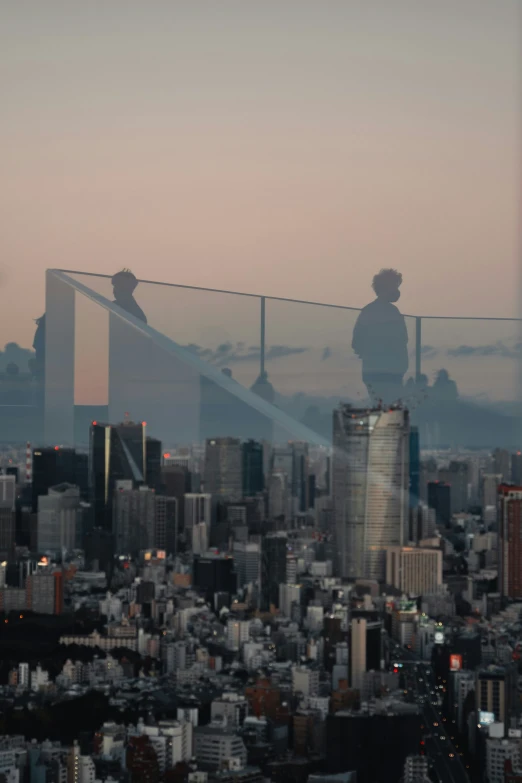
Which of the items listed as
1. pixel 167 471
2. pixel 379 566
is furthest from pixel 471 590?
pixel 167 471

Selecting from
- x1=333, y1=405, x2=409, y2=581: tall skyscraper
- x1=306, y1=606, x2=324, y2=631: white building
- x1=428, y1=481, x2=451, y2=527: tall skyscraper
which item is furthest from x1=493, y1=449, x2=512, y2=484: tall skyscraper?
x1=306, y1=606, x2=324, y2=631: white building

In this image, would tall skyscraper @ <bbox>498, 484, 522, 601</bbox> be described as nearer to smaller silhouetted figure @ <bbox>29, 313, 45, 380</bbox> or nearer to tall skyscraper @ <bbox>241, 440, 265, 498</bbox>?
tall skyscraper @ <bbox>241, 440, 265, 498</bbox>

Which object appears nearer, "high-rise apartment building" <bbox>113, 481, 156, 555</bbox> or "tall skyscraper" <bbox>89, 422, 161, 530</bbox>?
"tall skyscraper" <bbox>89, 422, 161, 530</bbox>

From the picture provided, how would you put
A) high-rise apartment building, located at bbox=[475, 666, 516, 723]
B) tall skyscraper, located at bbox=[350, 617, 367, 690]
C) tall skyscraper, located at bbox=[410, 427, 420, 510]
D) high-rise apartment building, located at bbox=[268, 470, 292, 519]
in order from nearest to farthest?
1. high-rise apartment building, located at bbox=[475, 666, 516, 723]
2. tall skyscraper, located at bbox=[350, 617, 367, 690]
3. tall skyscraper, located at bbox=[410, 427, 420, 510]
4. high-rise apartment building, located at bbox=[268, 470, 292, 519]

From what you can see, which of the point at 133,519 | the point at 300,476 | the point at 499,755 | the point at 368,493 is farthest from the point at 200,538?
the point at 499,755

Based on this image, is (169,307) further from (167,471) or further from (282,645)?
(282,645)

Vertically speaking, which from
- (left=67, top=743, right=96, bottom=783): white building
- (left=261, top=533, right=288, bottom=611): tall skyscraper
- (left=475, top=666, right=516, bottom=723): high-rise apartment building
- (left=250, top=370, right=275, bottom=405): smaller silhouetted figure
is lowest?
(left=67, top=743, right=96, bottom=783): white building
